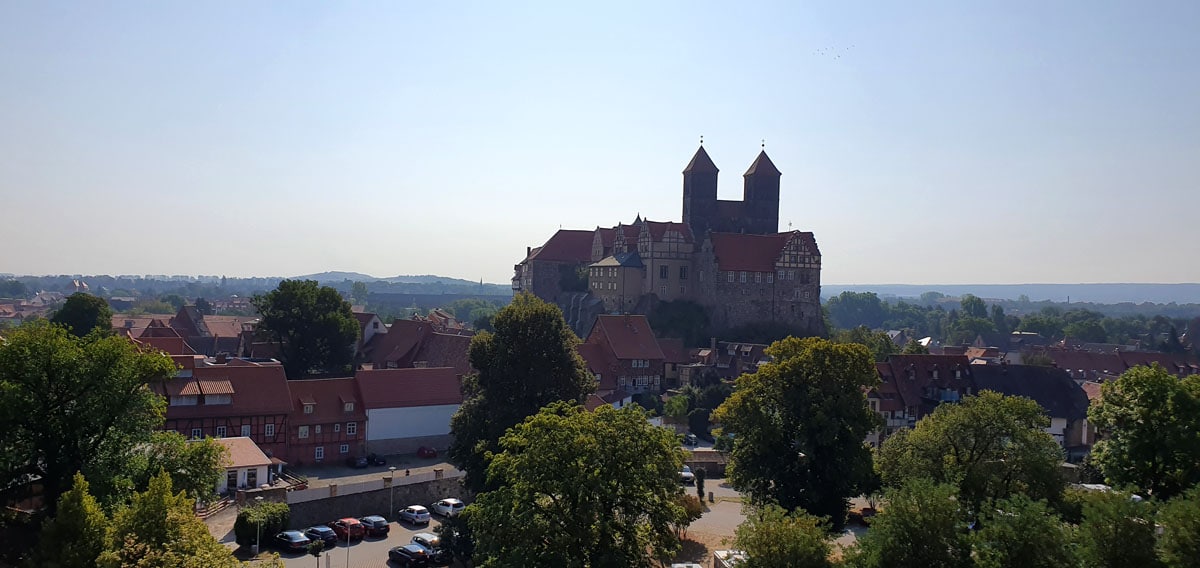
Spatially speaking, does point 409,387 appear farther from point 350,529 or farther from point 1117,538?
point 1117,538

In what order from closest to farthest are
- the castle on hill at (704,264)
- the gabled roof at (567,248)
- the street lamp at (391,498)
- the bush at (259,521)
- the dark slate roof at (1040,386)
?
1. the bush at (259,521)
2. the street lamp at (391,498)
3. the dark slate roof at (1040,386)
4. the castle on hill at (704,264)
5. the gabled roof at (567,248)

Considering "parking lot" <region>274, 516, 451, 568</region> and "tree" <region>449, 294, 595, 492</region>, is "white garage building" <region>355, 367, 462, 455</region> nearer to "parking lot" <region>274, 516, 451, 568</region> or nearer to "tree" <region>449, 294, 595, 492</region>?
"tree" <region>449, 294, 595, 492</region>

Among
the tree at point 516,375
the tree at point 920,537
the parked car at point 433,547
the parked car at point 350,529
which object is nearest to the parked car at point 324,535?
the parked car at point 350,529

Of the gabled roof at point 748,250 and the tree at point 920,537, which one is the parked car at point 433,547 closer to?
the tree at point 920,537

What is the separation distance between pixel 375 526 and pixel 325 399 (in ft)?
44.2

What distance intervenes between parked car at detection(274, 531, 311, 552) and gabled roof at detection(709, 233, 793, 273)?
51.0m

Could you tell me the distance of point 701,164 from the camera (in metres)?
87.4

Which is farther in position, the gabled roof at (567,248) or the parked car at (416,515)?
the gabled roof at (567,248)

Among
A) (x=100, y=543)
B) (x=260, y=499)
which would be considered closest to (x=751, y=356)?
(x=260, y=499)

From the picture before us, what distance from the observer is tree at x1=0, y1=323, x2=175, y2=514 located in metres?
22.9

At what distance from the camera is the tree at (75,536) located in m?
18.8

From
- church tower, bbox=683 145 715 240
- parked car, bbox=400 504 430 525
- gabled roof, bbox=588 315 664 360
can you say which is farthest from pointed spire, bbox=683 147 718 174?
parked car, bbox=400 504 430 525

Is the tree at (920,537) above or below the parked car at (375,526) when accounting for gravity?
above

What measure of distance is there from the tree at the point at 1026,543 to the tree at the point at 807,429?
33.2ft
